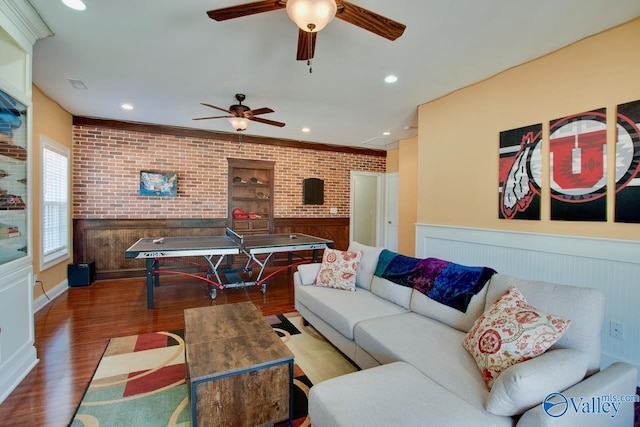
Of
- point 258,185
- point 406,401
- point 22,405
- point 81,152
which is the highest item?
point 81,152

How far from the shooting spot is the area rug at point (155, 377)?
1781 millimetres

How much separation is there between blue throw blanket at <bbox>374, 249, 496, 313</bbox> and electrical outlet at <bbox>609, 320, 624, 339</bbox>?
114 cm

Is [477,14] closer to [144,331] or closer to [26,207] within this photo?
[26,207]

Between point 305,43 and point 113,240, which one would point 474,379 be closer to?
point 305,43

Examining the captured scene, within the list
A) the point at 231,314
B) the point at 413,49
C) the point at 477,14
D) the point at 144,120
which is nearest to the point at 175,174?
the point at 144,120

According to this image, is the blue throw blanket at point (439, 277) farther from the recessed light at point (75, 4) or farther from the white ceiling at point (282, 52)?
the recessed light at point (75, 4)

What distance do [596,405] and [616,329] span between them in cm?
154

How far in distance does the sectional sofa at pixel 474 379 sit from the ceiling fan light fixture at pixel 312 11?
1908mm

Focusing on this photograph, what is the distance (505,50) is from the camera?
105 inches

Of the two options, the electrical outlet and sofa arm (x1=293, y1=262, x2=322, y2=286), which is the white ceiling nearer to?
sofa arm (x1=293, y1=262, x2=322, y2=286)

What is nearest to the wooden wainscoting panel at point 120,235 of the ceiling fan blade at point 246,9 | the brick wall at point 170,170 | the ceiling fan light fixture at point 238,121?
the brick wall at point 170,170

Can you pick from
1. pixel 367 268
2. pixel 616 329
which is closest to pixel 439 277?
pixel 367 268

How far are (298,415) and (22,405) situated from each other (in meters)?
1.73

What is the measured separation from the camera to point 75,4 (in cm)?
211
